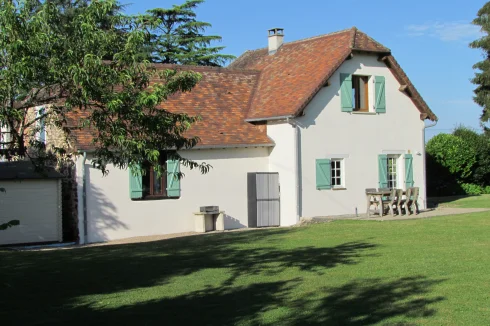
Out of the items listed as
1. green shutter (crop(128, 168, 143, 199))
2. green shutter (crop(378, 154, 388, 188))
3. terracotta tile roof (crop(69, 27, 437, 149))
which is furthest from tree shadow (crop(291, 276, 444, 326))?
green shutter (crop(378, 154, 388, 188))

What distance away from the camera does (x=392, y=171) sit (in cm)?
2516

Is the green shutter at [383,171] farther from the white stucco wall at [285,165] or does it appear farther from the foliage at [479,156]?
the foliage at [479,156]

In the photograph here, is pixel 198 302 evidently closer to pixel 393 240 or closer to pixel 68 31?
pixel 68 31

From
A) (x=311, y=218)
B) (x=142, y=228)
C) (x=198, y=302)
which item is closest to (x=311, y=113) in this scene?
(x=311, y=218)

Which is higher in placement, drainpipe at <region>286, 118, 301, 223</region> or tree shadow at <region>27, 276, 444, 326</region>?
drainpipe at <region>286, 118, 301, 223</region>

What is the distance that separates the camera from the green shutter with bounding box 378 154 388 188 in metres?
24.4

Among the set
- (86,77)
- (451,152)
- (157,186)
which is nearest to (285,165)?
(157,186)

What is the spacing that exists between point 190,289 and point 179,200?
1046cm

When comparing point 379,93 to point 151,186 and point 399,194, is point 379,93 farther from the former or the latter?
point 151,186

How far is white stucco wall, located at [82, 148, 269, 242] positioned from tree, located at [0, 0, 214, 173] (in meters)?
10.1

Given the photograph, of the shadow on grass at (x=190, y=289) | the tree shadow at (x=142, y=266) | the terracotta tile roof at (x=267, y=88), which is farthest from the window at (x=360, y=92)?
the shadow on grass at (x=190, y=289)

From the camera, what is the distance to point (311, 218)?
22.1 meters

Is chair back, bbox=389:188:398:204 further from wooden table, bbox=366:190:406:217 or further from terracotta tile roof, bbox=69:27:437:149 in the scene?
terracotta tile roof, bbox=69:27:437:149

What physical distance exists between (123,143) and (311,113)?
1445 cm
